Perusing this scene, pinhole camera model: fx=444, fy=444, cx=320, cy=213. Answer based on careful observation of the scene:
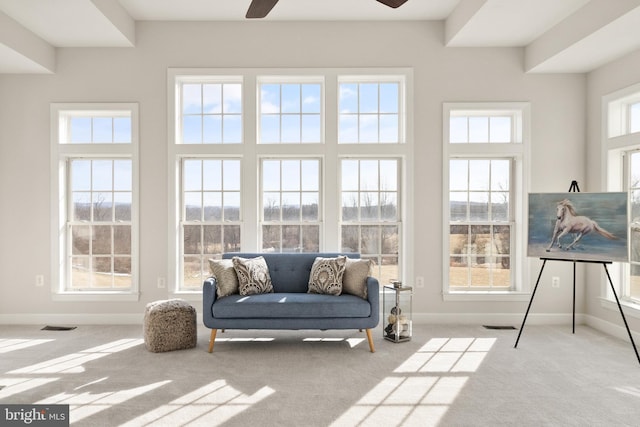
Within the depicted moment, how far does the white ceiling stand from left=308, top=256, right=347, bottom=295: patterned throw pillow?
2.71 meters

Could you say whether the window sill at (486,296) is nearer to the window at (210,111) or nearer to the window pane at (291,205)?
the window pane at (291,205)

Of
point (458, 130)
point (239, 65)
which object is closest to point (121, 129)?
point (239, 65)

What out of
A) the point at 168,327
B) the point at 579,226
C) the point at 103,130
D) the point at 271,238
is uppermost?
the point at 103,130

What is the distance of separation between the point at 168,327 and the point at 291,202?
1.97 metres

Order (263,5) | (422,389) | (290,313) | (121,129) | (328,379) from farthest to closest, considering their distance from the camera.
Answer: (121,129) < (290,313) < (328,379) < (422,389) < (263,5)

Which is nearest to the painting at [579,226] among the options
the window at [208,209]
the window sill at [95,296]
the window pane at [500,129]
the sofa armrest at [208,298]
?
the window pane at [500,129]

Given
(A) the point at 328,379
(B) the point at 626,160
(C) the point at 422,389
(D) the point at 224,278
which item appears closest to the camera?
(C) the point at 422,389

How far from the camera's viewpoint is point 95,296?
5109mm

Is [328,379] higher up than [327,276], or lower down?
lower down

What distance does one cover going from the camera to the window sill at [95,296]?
511cm

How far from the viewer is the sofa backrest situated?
456 cm

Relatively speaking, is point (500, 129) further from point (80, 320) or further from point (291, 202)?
point (80, 320)

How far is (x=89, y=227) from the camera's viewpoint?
5277mm

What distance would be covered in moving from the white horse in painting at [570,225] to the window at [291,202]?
8.23 feet
